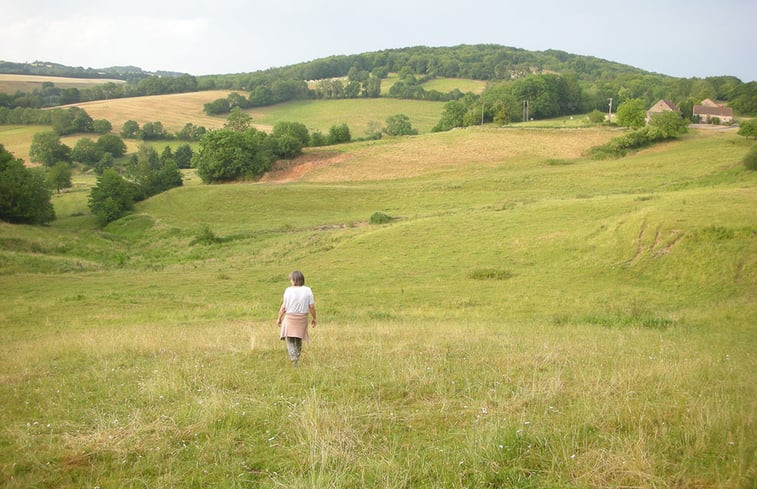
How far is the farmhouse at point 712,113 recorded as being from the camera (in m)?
87.8

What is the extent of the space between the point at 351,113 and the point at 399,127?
23.5m

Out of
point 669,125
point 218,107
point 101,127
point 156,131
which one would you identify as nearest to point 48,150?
point 101,127

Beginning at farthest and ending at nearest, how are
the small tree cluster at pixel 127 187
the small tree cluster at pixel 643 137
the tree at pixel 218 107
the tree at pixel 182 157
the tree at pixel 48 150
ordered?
the tree at pixel 218 107 → the tree at pixel 182 157 → the tree at pixel 48 150 → the small tree cluster at pixel 643 137 → the small tree cluster at pixel 127 187

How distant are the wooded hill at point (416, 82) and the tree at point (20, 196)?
8134 cm

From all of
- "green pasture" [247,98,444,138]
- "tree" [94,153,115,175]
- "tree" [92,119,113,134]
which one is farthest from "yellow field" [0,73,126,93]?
"green pasture" [247,98,444,138]

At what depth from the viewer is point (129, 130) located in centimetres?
10975

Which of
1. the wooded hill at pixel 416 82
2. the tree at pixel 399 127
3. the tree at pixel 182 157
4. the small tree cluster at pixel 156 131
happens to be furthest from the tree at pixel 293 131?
the wooded hill at pixel 416 82

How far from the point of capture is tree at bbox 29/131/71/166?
295ft

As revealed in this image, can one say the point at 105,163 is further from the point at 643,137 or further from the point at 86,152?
the point at 643,137

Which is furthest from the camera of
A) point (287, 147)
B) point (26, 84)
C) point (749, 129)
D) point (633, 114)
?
point (26, 84)

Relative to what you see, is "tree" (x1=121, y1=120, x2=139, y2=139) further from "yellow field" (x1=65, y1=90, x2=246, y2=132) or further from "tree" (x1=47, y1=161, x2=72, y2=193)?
"tree" (x1=47, y1=161, x2=72, y2=193)

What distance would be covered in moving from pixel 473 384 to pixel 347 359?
9.35ft

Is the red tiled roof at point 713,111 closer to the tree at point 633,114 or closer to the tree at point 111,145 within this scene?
the tree at point 633,114

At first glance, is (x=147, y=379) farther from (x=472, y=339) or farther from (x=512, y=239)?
(x=512, y=239)
